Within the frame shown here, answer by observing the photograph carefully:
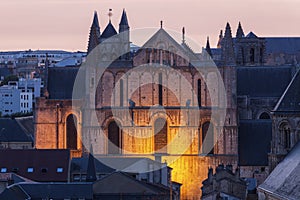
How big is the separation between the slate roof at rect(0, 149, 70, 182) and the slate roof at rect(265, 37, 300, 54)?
210 feet

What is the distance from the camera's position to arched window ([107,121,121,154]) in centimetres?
8900

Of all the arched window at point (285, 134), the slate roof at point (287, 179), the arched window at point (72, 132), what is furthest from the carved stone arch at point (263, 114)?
the slate roof at point (287, 179)

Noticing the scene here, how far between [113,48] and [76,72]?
719 centimetres

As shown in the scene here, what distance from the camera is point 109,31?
100 meters

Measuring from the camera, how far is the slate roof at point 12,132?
114438mm

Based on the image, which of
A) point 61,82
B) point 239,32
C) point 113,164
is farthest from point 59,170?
point 239,32

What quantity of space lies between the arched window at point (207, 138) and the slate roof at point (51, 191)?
13.8 meters

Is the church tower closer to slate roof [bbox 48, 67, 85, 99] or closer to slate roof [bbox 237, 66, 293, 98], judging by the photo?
slate roof [bbox 48, 67, 85, 99]

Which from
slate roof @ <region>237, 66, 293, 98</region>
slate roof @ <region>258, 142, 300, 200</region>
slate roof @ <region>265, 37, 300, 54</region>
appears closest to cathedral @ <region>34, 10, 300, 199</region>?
slate roof @ <region>237, 66, 293, 98</region>

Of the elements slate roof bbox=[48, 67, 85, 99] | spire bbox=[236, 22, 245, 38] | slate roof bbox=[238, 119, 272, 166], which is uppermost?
spire bbox=[236, 22, 245, 38]

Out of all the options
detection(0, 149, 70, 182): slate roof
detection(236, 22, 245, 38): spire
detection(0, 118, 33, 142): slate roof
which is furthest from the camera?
detection(236, 22, 245, 38): spire

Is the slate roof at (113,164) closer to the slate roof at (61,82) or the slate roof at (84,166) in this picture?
the slate roof at (84,166)

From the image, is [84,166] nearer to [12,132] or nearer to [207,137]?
[207,137]

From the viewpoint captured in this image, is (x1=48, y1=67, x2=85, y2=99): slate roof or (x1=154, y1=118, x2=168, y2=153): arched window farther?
(x1=48, y1=67, x2=85, y2=99): slate roof
